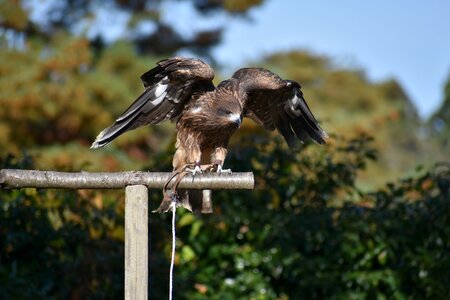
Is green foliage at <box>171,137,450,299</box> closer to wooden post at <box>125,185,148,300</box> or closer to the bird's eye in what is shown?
the bird's eye

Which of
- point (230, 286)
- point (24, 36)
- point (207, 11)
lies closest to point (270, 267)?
point (230, 286)

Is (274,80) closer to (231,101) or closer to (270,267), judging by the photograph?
(231,101)

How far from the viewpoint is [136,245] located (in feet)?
13.0

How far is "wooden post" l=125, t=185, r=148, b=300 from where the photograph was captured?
394 centimetres

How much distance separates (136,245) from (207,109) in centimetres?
164

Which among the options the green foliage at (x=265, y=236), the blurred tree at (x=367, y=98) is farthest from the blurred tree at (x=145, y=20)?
the green foliage at (x=265, y=236)

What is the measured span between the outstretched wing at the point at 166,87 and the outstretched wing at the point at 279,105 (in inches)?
13.9

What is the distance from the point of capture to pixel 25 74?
16.5m

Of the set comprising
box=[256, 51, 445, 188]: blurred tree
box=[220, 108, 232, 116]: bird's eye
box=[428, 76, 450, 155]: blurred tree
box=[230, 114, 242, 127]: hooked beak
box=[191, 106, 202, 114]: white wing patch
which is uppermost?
box=[256, 51, 445, 188]: blurred tree

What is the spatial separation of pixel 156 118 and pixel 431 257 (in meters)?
2.01

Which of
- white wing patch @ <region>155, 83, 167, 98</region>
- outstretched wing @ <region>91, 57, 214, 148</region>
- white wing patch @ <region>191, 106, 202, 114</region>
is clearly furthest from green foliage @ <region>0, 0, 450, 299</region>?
white wing patch @ <region>155, 83, 167, 98</region>

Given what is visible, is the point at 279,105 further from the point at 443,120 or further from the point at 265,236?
the point at 443,120

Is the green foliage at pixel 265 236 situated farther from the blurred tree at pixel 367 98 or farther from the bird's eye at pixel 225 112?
the blurred tree at pixel 367 98

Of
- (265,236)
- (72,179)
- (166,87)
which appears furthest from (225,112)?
(72,179)
